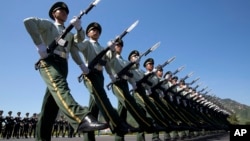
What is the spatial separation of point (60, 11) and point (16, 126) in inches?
685

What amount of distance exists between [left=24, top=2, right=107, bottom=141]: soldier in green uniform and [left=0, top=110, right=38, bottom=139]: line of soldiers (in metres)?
15.8

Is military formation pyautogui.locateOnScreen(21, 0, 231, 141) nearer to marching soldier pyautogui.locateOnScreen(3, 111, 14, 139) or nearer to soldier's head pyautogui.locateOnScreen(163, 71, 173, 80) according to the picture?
soldier's head pyautogui.locateOnScreen(163, 71, 173, 80)

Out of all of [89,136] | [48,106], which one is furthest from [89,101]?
[48,106]

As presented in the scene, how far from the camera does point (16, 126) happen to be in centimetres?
2195

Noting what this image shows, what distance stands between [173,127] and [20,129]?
15.1 meters

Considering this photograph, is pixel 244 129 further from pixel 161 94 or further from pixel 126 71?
pixel 161 94

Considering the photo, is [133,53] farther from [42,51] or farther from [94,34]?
[42,51]

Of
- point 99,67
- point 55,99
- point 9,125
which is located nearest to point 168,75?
point 99,67

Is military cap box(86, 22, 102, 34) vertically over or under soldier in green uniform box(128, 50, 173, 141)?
over

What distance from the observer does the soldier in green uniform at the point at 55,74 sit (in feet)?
15.9

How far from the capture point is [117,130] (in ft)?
23.2

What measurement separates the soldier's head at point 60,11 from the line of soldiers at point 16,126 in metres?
15.7

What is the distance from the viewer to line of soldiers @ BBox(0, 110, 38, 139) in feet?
68.7

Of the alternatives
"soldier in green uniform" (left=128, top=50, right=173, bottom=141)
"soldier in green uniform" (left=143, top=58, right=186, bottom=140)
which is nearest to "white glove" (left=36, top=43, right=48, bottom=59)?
"soldier in green uniform" (left=128, top=50, right=173, bottom=141)
